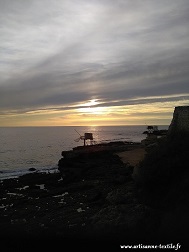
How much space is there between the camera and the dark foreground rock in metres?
2.58

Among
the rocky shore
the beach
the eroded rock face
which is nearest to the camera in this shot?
the rocky shore

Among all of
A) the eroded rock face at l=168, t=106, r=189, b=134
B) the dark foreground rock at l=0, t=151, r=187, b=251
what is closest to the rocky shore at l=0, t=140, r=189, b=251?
the dark foreground rock at l=0, t=151, r=187, b=251

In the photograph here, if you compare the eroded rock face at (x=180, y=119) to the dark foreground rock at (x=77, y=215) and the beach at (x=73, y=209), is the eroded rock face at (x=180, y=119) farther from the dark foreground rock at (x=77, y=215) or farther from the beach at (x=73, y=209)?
the dark foreground rock at (x=77, y=215)

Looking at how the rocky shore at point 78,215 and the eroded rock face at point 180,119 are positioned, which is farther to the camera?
the eroded rock face at point 180,119

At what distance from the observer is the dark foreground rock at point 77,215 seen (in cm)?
258

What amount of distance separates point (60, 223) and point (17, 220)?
9.18 feet

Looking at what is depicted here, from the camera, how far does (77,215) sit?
47.3ft

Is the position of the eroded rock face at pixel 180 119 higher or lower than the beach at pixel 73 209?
higher

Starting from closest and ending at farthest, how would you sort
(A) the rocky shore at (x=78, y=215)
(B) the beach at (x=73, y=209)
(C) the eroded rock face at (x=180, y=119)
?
(A) the rocky shore at (x=78, y=215) < (B) the beach at (x=73, y=209) < (C) the eroded rock face at (x=180, y=119)

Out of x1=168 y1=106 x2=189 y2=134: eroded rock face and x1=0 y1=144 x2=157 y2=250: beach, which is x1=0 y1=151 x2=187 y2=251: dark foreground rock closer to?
x1=0 y1=144 x2=157 y2=250: beach

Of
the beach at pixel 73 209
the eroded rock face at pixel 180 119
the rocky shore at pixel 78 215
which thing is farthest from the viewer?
the eroded rock face at pixel 180 119

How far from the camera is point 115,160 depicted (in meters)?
38.6

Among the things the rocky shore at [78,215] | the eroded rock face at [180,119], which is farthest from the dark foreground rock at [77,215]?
the eroded rock face at [180,119]

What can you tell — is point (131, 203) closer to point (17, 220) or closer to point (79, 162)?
point (17, 220)
